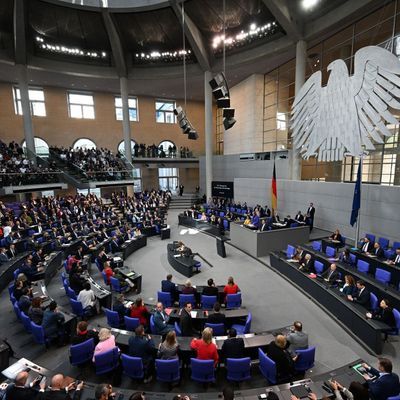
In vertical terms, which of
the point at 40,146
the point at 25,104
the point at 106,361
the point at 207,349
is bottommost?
the point at 106,361

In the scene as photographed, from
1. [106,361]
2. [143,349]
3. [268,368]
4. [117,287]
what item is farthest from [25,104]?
[268,368]

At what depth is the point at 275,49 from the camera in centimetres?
1617

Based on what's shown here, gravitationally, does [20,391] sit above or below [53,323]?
above

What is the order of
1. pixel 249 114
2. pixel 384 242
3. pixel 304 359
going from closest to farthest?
pixel 304 359 < pixel 384 242 < pixel 249 114

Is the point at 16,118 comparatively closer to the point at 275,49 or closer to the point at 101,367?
the point at 275,49

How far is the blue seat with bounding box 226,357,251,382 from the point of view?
416 centimetres

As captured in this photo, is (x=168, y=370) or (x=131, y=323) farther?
(x=131, y=323)

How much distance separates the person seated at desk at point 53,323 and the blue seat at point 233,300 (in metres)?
3.78

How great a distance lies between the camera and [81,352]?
440cm

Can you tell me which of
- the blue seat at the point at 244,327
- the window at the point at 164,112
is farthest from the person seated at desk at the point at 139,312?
the window at the point at 164,112

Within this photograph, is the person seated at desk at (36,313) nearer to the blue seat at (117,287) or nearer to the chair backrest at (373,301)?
the blue seat at (117,287)

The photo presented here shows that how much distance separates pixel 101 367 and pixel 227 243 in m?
9.18

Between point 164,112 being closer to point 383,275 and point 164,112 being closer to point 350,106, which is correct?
point 350,106

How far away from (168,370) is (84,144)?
81.0 ft
